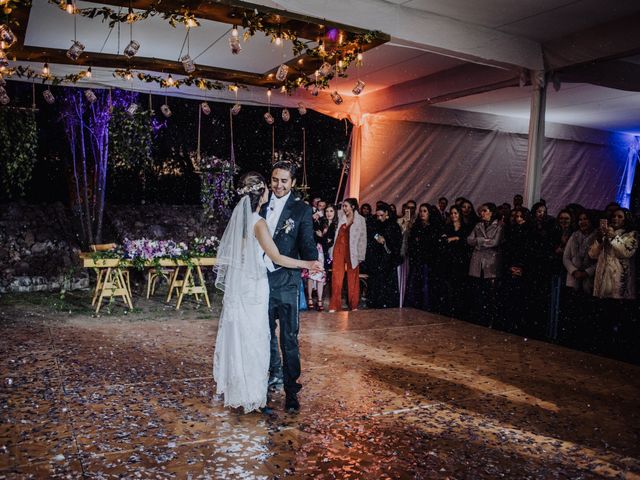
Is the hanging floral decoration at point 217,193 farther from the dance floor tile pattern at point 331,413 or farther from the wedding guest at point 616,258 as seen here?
the wedding guest at point 616,258

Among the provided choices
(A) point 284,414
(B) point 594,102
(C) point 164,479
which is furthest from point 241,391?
(B) point 594,102

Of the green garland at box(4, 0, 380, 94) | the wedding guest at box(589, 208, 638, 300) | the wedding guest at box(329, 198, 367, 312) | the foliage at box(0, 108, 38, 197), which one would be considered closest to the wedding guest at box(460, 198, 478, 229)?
the wedding guest at box(329, 198, 367, 312)

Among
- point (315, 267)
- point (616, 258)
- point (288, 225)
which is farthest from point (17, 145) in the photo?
point (616, 258)

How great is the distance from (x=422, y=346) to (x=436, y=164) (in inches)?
258

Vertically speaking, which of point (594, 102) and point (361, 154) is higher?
point (594, 102)

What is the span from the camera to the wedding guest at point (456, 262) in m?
7.77

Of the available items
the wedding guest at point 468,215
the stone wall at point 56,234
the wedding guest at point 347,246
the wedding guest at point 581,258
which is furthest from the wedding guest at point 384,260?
the stone wall at point 56,234

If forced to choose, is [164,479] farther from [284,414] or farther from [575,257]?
[575,257]

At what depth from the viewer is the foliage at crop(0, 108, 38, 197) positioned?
381 inches

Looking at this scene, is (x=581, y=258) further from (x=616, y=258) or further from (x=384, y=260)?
(x=384, y=260)

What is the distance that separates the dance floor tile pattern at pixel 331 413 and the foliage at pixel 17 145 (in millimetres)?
4617

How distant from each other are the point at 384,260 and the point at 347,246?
0.69 meters

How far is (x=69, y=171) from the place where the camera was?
10.9m

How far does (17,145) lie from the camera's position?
9859 millimetres
